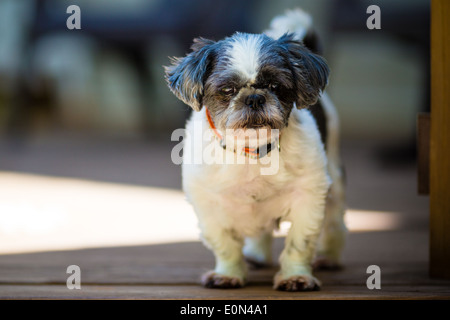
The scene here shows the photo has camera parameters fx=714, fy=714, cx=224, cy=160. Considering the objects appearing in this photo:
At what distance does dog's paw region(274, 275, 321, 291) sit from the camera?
262cm

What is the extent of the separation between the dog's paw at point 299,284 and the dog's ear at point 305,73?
2.08ft

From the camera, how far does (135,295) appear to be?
2.49 meters

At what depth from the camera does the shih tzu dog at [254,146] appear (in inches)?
98.8

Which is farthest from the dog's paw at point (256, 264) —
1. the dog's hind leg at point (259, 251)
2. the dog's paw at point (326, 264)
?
the dog's paw at point (326, 264)

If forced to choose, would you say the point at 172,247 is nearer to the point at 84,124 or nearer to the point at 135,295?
the point at 135,295

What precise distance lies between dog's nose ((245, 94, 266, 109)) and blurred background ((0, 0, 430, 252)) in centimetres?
180

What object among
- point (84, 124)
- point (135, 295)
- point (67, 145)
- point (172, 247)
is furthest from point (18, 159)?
point (135, 295)

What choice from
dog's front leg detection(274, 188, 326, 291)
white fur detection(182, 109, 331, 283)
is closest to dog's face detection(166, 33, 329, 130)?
white fur detection(182, 109, 331, 283)

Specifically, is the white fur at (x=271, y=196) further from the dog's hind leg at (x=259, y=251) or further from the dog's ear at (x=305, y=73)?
the dog's hind leg at (x=259, y=251)

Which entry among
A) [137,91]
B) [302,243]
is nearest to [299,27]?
[302,243]

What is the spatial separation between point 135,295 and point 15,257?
3.50ft

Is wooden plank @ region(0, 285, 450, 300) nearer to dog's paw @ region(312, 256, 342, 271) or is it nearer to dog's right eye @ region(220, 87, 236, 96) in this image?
dog's paw @ region(312, 256, 342, 271)

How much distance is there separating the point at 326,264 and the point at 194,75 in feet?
3.63

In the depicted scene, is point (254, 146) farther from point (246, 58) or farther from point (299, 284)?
point (299, 284)
